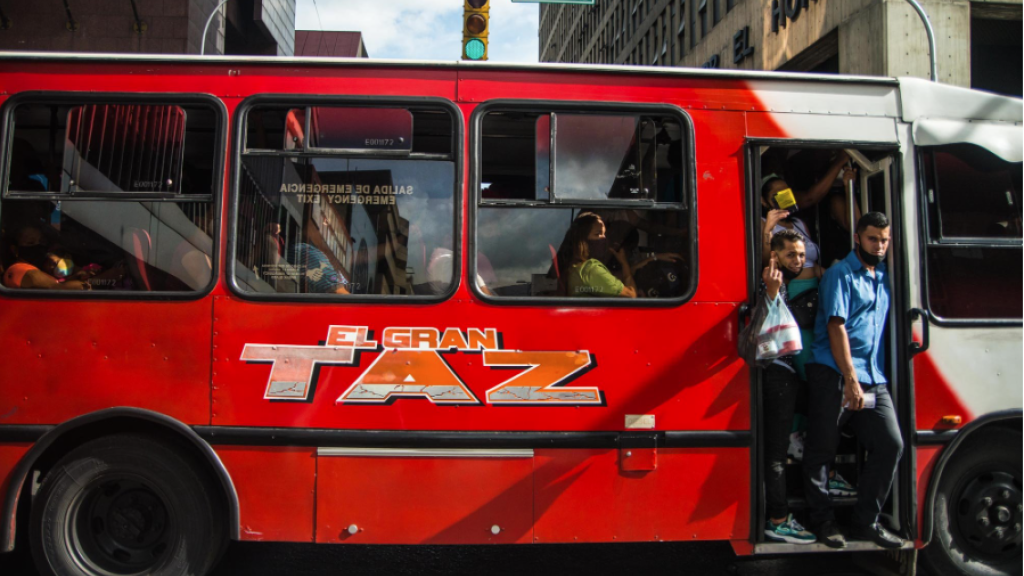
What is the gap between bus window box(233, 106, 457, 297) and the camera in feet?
12.8

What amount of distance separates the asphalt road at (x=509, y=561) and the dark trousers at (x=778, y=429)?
0.77 m

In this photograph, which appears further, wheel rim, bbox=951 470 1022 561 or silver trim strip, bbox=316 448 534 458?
wheel rim, bbox=951 470 1022 561

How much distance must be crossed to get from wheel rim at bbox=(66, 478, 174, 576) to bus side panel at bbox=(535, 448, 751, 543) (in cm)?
216

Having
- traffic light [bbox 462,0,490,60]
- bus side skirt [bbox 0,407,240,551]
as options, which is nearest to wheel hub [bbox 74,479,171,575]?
bus side skirt [bbox 0,407,240,551]

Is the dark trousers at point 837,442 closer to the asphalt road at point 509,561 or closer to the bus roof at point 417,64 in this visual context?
the asphalt road at point 509,561

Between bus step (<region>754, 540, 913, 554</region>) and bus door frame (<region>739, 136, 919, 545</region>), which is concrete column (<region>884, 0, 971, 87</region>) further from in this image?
bus step (<region>754, 540, 913, 554</region>)

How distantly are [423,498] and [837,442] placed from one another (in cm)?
236

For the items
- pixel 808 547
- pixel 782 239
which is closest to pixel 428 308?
pixel 782 239

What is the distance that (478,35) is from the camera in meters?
8.45

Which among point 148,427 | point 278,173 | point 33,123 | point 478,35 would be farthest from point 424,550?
point 478,35

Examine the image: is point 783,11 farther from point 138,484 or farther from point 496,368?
point 138,484

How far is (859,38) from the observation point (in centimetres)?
1355

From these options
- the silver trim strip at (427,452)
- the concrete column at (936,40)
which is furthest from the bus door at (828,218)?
the concrete column at (936,40)

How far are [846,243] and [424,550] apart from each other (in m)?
3.49
